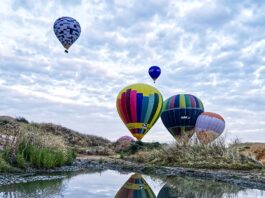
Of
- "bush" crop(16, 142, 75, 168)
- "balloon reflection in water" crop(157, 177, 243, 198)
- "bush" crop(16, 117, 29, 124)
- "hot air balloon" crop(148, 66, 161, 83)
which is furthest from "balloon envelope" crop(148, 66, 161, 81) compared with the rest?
"balloon reflection in water" crop(157, 177, 243, 198)

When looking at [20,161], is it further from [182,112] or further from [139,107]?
[182,112]

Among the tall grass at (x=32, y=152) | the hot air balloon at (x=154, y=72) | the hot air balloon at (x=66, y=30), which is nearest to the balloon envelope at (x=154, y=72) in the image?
the hot air balloon at (x=154, y=72)

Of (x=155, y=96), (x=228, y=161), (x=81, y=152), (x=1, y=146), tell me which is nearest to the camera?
(x=1, y=146)

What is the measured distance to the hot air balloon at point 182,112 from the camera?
3347cm

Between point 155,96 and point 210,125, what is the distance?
5699mm

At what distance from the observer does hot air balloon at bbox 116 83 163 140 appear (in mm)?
33156

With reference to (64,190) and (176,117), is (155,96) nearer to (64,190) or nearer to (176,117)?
(176,117)

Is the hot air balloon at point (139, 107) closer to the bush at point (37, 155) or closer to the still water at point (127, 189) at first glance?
the bush at point (37, 155)

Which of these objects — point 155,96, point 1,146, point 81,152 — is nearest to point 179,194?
point 1,146

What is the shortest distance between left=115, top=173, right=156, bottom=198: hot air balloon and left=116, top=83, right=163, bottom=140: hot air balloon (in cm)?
2104

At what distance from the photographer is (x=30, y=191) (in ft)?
30.8

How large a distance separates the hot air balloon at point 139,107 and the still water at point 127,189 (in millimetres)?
20553

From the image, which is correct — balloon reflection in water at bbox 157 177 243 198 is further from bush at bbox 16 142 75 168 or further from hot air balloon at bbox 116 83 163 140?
hot air balloon at bbox 116 83 163 140

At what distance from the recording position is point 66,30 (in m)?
28.1
